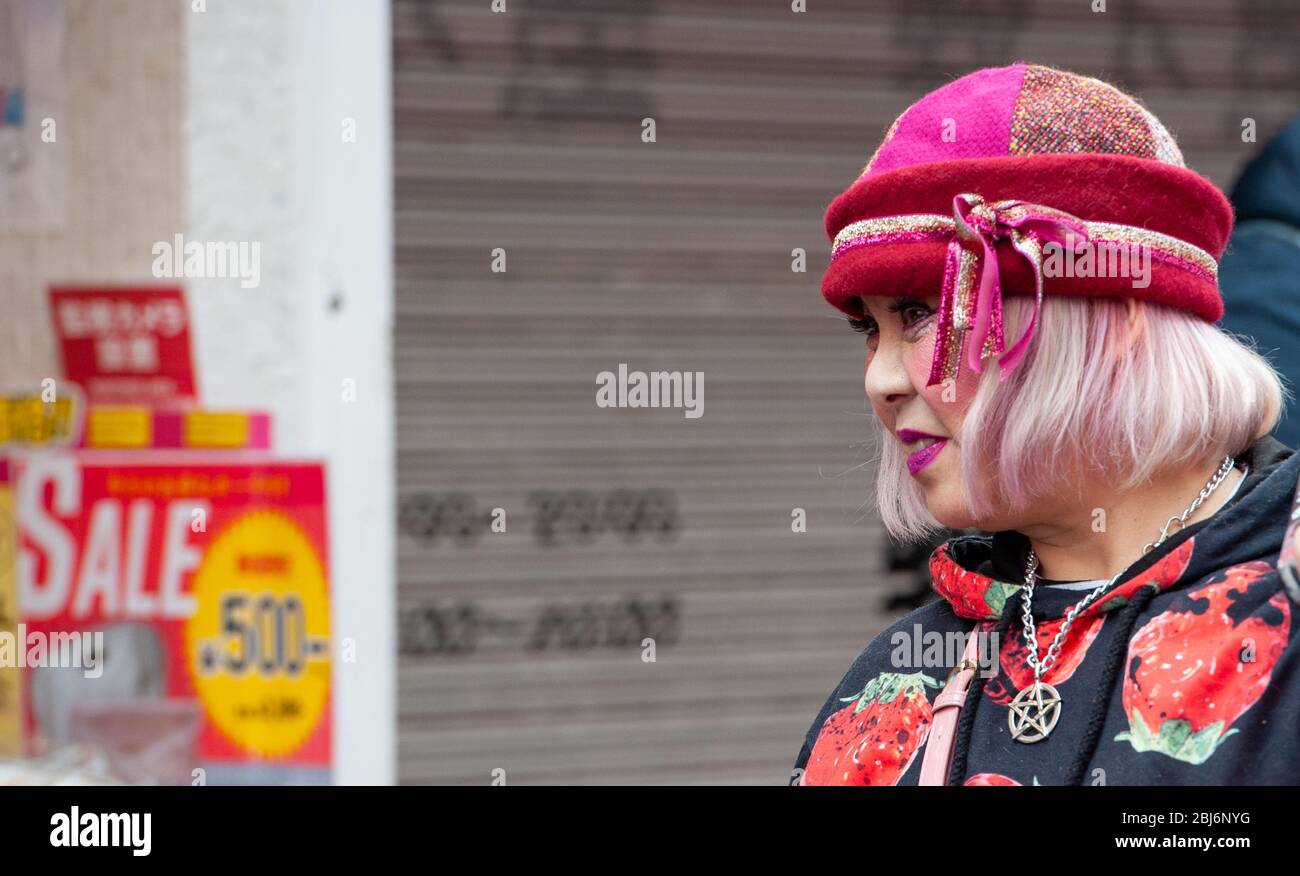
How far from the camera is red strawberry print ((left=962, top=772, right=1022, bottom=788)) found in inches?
55.1

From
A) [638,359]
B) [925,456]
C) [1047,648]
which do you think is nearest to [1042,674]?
[1047,648]

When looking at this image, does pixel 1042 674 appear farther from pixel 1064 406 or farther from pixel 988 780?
pixel 1064 406

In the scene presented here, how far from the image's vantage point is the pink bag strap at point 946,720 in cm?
145

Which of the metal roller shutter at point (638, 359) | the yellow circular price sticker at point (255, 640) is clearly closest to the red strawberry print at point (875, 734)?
the yellow circular price sticker at point (255, 640)

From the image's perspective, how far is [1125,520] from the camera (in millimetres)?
1504

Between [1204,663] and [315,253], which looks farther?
[315,253]

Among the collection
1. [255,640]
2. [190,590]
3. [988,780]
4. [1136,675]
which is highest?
[1136,675]

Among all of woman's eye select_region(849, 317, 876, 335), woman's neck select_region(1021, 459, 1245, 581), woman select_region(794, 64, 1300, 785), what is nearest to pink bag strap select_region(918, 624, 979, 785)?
woman select_region(794, 64, 1300, 785)

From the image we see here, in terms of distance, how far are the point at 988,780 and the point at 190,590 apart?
240 cm

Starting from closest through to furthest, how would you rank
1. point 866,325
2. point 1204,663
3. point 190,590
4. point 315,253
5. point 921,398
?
point 1204,663, point 921,398, point 866,325, point 190,590, point 315,253

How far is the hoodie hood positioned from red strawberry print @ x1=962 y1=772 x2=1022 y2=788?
19cm

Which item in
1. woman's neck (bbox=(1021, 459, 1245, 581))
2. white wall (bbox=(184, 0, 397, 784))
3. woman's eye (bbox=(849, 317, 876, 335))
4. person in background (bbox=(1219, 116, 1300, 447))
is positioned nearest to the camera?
woman's neck (bbox=(1021, 459, 1245, 581))

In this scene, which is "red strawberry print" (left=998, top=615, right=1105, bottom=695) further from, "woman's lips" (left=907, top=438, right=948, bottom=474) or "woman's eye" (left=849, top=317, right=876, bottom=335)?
"woman's eye" (left=849, top=317, right=876, bottom=335)

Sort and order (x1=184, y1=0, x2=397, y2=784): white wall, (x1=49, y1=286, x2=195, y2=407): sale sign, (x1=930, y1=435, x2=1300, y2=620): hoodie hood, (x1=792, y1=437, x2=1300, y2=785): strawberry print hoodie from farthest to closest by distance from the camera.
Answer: (x1=184, y1=0, x2=397, y2=784): white wall, (x1=49, y1=286, x2=195, y2=407): sale sign, (x1=930, y1=435, x2=1300, y2=620): hoodie hood, (x1=792, y1=437, x2=1300, y2=785): strawberry print hoodie
